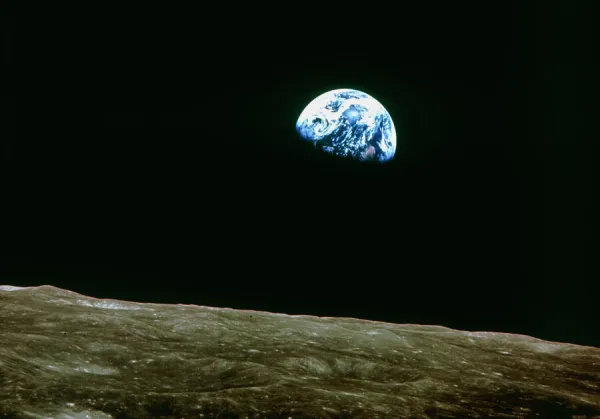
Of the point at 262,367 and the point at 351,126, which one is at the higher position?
the point at 351,126

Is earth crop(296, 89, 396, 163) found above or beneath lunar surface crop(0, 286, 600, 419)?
above

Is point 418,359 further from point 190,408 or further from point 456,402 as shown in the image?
point 190,408

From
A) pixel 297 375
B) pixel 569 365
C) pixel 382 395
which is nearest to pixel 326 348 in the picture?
pixel 297 375

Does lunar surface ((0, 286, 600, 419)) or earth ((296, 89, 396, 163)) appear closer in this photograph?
lunar surface ((0, 286, 600, 419))

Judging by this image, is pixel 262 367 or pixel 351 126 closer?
pixel 262 367
